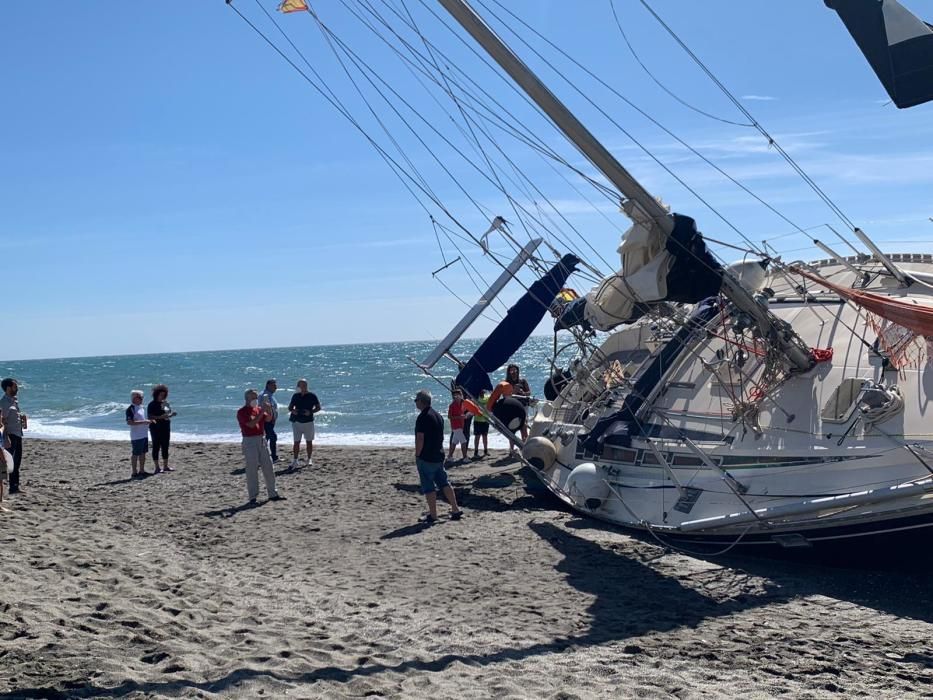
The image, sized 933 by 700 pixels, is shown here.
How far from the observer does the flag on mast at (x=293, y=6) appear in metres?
9.59

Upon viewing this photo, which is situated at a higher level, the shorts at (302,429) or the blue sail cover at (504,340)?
the blue sail cover at (504,340)

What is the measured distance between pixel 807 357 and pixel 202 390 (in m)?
58.4

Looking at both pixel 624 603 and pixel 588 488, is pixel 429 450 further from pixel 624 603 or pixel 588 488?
pixel 624 603

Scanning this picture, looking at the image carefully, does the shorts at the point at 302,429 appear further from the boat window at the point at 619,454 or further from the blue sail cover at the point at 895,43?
the blue sail cover at the point at 895,43

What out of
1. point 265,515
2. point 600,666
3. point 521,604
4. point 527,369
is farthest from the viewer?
point 527,369

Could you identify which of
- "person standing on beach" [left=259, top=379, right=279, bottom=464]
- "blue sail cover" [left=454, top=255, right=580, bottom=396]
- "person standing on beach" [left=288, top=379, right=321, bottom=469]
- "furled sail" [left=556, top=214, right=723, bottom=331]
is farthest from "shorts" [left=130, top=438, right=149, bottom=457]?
"furled sail" [left=556, top=214, right=723, bottom=331]

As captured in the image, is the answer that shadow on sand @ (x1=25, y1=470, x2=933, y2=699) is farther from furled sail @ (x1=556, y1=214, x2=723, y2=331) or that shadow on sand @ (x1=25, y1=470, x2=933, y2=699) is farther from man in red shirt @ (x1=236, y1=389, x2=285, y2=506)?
man in red shirt @ (x1=236, y1=389, x2=285, y2=506)

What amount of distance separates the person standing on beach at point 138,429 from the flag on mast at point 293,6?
8.75 m

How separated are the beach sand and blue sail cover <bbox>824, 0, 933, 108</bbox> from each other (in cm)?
483

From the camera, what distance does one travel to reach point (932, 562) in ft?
27.1

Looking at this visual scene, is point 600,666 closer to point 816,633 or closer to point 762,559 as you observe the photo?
point 816,633

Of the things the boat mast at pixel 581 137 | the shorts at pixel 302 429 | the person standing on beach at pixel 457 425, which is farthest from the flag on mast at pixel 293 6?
the person standing on beach at pixel 457 425

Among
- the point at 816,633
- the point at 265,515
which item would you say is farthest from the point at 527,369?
the point at 816,633

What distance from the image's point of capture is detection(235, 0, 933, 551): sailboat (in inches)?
334
